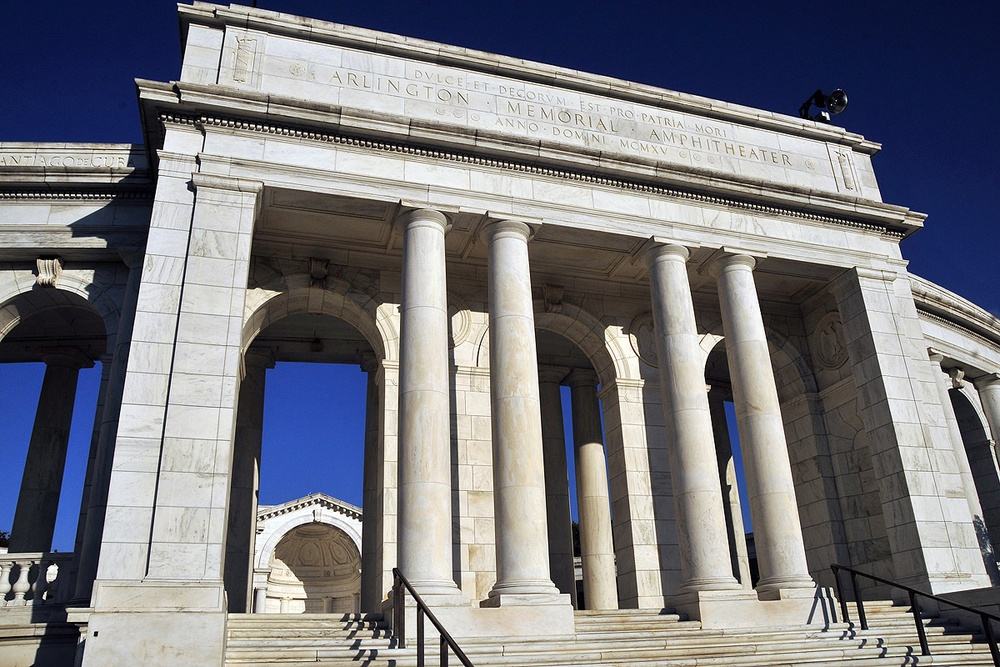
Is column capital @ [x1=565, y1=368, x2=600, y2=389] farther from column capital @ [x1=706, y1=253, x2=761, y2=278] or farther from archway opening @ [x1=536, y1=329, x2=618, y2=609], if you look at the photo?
column capital @ [x1=706, y1=253, x2=761, y2=278]

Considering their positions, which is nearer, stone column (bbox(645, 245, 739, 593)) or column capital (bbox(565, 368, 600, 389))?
stone column (bbox(645, 245, 739, 593))

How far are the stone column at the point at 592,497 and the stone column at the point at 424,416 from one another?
32.5ft

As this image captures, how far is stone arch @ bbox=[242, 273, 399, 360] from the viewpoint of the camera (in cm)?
2242

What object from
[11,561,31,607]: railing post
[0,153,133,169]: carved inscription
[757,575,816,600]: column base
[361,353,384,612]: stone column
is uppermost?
[0,153,133,169]: carved inscription

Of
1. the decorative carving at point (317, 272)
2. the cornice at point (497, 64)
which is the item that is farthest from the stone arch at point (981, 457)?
the decorative carving at point (317, 272)

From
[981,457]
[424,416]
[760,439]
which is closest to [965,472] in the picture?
[981,457]

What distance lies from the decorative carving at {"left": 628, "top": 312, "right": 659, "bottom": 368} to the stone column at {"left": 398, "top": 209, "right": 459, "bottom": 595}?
26.6 feet

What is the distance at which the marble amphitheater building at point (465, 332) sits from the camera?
16734 millimetres

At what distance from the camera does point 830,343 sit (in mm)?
26578

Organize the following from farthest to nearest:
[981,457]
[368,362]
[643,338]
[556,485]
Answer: [981,457] → [556,485] → [368,362] → [643,338]

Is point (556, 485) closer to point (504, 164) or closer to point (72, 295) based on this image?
point (504, 164)

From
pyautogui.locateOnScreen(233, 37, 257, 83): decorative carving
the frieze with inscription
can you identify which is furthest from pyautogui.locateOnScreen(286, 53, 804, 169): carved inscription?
pyautogui.locateOnScreen(233, 37, 257, 83): decorative carving

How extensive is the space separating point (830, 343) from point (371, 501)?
1568cm

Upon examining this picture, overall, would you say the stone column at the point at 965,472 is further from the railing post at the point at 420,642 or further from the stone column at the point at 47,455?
the stone column at the point at 47,455
